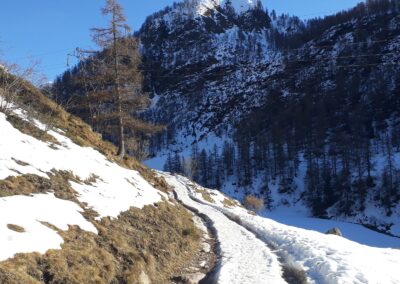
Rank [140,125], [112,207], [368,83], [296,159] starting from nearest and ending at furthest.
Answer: [112,207] → [140,125] → [296,159] → [368,83]

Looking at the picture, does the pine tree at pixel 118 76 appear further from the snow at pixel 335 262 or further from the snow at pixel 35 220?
the snow at pixel 35 220

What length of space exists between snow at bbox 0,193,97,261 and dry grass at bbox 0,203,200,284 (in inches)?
7.5

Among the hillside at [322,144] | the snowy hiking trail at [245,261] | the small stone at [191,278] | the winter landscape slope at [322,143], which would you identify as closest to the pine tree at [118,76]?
the snowy hiking trail at [245,261]

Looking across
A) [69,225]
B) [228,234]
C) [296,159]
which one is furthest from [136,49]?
[296,159]

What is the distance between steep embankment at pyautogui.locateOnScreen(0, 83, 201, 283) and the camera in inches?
287

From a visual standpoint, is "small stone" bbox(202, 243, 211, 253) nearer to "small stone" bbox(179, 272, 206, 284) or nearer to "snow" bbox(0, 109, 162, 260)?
"snow" bbox(0, 109, 162, 260)

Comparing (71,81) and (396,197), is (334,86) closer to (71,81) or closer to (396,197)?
(396,197)

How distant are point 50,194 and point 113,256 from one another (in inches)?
95.5

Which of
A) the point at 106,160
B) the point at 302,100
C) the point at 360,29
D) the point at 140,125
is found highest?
the point at 360,29

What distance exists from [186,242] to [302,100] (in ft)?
533

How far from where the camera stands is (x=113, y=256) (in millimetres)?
9156

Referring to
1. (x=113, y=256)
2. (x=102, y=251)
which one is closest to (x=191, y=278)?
(x=113, y=256)

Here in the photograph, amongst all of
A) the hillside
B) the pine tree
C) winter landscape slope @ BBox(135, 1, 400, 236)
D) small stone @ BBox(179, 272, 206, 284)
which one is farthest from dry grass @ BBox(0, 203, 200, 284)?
winter landscape slope @ BBox(135, 1, 400, 236)

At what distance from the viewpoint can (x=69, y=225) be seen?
30.1 feet
